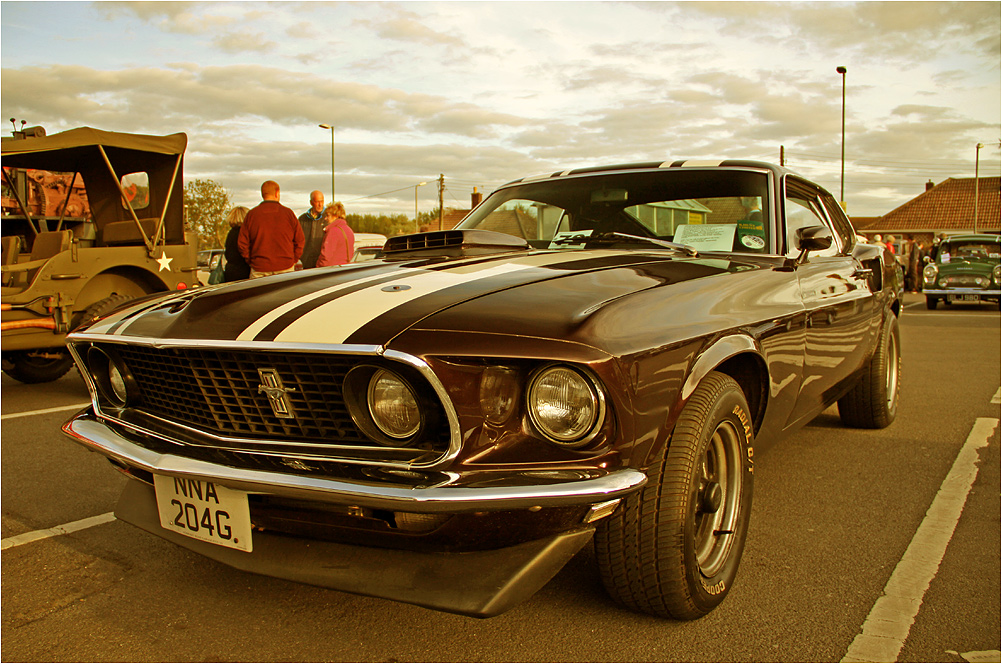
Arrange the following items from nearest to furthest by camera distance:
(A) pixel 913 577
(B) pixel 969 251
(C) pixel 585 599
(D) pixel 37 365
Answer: (C) pixel 585 599 < (A) pixel 913 577 < (D) pixel 37 365 < (B) pixel 969 251

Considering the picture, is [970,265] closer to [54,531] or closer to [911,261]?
[911,261]

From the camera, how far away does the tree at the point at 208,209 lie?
4019 cm

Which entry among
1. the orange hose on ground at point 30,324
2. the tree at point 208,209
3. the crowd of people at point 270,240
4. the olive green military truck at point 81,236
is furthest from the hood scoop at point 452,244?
the tree at point 208,209

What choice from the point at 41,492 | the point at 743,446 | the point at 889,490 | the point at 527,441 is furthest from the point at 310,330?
the point at 889,490

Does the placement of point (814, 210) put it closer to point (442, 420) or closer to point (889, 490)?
point (889, 490)

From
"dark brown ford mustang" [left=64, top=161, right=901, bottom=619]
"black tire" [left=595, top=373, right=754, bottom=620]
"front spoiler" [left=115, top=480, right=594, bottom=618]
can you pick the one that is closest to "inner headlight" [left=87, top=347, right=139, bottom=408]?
"dark brown ford mustang" [left=64, top=161, right=901, bottom=619]

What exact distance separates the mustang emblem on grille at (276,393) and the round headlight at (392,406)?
0.26 metres

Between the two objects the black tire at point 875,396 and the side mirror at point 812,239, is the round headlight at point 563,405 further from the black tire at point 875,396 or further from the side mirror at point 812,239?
the black tire at point 875,396

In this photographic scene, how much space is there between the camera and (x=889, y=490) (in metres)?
3.60

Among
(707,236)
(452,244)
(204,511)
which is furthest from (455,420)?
(707,236)

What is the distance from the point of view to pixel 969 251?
56.1 ft

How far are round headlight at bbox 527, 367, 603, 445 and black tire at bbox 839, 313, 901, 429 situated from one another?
10.3ft

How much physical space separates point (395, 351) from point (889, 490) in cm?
273

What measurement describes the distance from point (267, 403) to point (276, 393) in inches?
2.6
